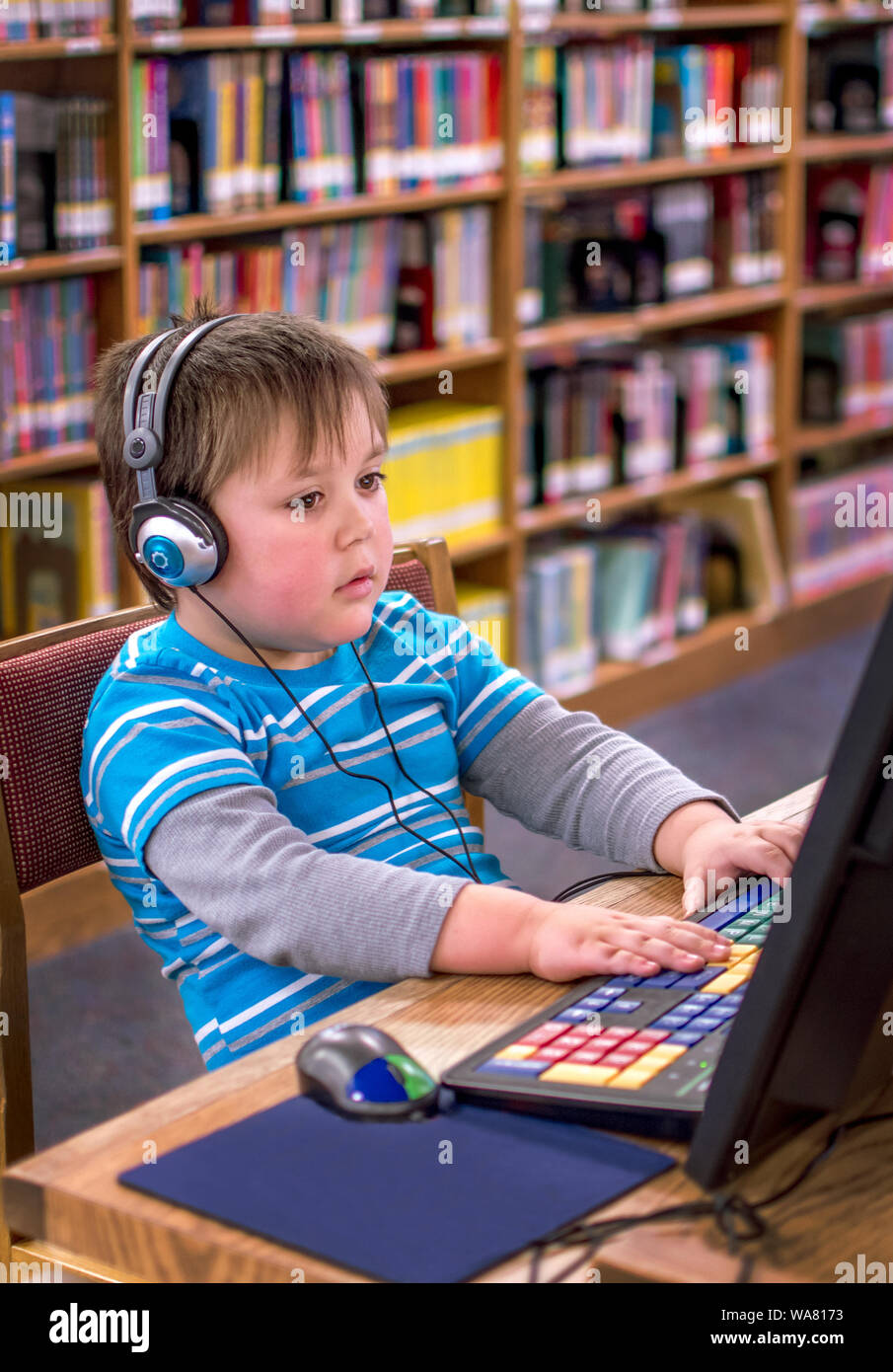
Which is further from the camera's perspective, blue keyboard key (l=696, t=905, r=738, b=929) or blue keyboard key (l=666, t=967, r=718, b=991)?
blue keyboard key (l=696, t=905, r=738, b=929)

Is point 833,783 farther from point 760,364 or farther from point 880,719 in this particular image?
point 760,364

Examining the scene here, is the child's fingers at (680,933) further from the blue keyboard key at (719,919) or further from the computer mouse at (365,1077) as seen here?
the computer mouse at (365,1077)

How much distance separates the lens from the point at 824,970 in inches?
29.2

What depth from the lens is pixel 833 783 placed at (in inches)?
27.8

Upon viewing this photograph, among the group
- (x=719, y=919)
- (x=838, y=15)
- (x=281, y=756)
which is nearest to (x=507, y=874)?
(x=281, y=756)

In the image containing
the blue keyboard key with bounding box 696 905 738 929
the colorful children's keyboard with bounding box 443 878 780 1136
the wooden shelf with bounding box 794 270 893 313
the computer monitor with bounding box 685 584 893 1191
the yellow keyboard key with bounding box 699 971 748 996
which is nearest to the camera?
the computer monitor with bounding box 685 584 893 1191

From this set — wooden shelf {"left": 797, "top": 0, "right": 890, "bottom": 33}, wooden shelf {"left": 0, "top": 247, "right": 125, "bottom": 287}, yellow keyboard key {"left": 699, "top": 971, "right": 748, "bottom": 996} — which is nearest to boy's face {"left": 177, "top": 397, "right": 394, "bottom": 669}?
yellow keyboard key {"left": 699, "top": 971, "right": 748, "bottom": 996}

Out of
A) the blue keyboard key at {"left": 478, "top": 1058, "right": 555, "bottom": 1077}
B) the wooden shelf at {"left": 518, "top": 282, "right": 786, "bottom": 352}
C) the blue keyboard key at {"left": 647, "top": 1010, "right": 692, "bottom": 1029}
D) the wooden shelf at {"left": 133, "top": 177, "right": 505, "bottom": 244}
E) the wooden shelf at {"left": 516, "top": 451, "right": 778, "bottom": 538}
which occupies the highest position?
the wooden shelf at {"left": 133, "top": 177, "right": 505, "bottom": 244}

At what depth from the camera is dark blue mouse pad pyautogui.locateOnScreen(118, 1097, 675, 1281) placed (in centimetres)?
75

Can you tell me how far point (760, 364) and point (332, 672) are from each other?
135 inches

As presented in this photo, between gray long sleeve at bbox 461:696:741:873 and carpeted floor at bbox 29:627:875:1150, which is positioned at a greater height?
gray long sleeve at bbox 461:696:741:873

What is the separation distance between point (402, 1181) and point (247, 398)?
0.61 metres

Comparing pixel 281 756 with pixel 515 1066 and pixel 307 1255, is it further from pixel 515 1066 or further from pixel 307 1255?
pixel 307 1255

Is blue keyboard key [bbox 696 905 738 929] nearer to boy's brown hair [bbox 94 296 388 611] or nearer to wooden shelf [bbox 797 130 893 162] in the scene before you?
boy's brown hair [bbox 94 296 388 611]
